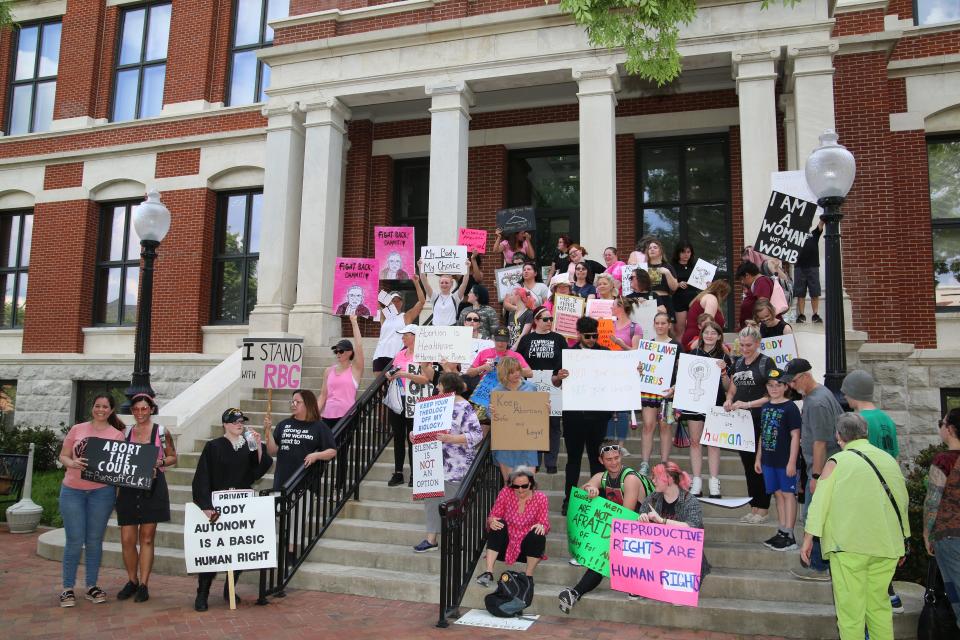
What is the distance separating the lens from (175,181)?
1714 cm

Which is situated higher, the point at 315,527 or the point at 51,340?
the point at 51,340

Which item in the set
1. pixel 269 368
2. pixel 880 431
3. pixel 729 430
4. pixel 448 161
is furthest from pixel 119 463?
pixel 448 161

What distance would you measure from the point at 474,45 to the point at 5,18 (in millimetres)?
9501

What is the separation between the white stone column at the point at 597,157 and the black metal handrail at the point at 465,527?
5599mm

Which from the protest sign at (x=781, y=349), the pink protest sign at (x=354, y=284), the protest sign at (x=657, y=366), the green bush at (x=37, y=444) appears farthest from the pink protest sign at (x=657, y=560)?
the green bush at (x=37, y=444)

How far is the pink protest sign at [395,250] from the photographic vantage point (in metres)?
12.0

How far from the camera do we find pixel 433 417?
7.26 meters

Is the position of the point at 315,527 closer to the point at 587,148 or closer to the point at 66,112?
the point at 587,148

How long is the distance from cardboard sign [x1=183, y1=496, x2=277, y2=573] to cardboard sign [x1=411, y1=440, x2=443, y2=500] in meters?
1.44

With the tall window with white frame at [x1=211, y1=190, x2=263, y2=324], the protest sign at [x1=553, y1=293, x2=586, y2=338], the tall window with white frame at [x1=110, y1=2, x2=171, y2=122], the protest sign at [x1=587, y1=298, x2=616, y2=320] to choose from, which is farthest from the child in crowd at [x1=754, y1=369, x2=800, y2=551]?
the tall window with white frame at [x1=110, y1=2, x2=171, y2=122]

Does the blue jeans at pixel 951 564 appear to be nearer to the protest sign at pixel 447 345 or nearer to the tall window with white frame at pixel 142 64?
the protest sign at pixel 447 345

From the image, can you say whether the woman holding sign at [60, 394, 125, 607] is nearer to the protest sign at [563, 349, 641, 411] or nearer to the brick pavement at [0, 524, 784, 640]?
the brick pavement at [0, 524, 784, 640]

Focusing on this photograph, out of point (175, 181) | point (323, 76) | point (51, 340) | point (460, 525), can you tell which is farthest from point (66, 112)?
point (460, 525)

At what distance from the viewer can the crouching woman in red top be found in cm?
649
